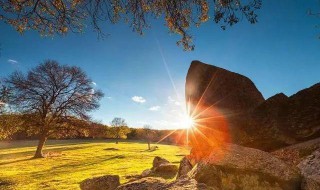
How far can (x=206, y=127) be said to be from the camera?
1784cm

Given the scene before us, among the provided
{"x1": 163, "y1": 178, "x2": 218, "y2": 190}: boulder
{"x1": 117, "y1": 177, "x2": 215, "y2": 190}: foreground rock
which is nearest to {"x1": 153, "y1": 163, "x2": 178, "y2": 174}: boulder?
{"x1": 117, "y1": 177, "x2": 215, "y2": 190}: foreground rock

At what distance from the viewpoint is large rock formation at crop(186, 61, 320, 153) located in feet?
49.1

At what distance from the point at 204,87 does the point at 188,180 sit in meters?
9.99

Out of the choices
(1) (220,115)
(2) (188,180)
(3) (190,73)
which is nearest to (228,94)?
(1) (220,115)

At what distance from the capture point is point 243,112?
55.9 ft

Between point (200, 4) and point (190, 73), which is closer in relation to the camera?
point (200, 4)

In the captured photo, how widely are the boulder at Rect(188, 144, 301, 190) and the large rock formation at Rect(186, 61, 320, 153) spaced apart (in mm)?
4991

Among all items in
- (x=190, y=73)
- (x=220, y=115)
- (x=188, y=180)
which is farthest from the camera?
(x=190, y=73)

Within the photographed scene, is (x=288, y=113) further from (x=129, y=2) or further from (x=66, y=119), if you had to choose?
(x=66, y=119)

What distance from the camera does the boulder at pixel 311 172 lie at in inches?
373

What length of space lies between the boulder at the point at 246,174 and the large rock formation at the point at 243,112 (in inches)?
197

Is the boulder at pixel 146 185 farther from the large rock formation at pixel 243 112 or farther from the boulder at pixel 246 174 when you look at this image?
the large rock formation at pixel 243 112

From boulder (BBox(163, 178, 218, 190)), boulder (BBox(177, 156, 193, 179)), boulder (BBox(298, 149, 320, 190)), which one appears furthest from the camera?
boulder (BBox(177, 156, 193, 179))

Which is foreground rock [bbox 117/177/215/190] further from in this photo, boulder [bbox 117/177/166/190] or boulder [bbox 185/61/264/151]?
boulder [bbox 185/61/264/151]
